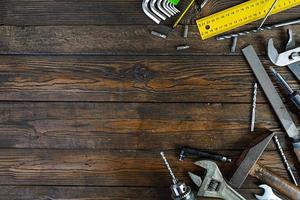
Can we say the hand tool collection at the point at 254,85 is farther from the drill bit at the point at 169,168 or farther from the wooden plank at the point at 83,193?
the wooden plank at the point at 83,193

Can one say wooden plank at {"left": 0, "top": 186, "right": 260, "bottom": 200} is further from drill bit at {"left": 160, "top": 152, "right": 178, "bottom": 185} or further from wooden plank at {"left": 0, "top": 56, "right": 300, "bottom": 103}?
wooden plank at {"left": 0, "top": 56, "right": 300, "bottom": 103}

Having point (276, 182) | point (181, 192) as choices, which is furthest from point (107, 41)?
point (276, 182)

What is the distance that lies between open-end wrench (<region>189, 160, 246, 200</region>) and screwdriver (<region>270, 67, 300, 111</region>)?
338 millimetres

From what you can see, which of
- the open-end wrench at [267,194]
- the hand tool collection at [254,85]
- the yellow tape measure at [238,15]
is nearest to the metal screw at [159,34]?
the hand tool collection at [254,85]

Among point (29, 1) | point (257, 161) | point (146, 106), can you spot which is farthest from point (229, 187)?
point (29, 1)

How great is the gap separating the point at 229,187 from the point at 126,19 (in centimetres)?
67

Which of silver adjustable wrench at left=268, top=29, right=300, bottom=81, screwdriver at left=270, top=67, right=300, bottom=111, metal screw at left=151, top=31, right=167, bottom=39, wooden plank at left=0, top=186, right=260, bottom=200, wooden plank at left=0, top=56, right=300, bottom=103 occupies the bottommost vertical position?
wooden plank at left=0, top=186, right=260, bottom=200

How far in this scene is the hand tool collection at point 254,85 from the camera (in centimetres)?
167

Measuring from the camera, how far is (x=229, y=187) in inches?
64.8

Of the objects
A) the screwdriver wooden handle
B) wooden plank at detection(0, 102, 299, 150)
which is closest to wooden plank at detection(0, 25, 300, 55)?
wooden plank at detection(0, 102, 299, 150)

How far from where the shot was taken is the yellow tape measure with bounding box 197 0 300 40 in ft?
5.60

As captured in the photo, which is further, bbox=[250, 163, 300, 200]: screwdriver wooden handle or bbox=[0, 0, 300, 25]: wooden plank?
bbox=[0, 0, 300, 25]: wooden plank

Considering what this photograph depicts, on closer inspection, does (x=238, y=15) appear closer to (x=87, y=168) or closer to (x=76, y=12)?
(x=76, y=12)

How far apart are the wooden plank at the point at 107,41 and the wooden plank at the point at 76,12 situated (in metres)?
0.02
